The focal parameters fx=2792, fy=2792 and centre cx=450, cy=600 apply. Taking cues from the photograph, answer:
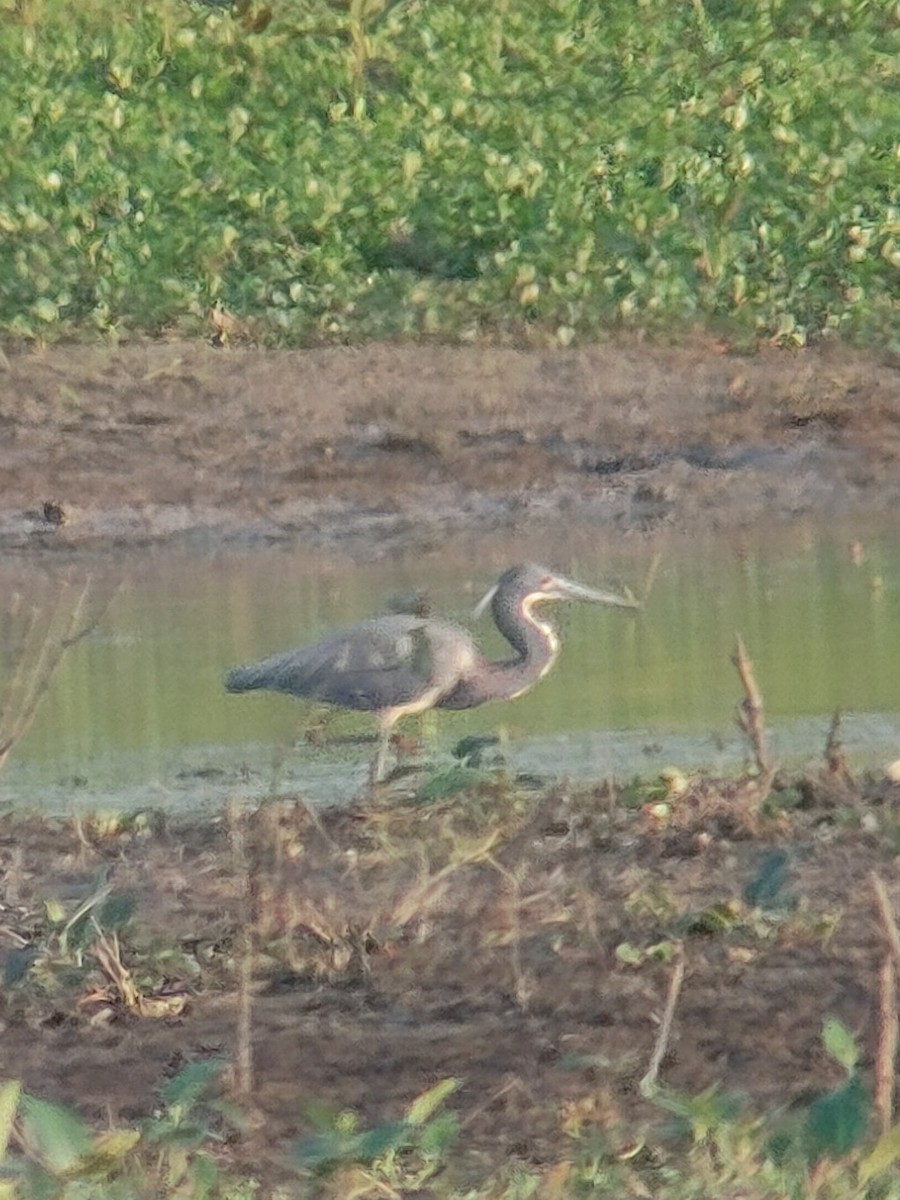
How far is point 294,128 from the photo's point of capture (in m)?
11.1

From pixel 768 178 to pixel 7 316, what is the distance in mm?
3019

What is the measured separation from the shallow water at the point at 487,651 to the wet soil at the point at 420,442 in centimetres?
25

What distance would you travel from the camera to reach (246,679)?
279 inches

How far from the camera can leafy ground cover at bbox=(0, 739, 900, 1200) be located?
3.45 m

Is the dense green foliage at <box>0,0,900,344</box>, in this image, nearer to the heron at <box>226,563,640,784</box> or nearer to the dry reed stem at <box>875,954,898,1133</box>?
the heron at <box>226,563,640,784</box>

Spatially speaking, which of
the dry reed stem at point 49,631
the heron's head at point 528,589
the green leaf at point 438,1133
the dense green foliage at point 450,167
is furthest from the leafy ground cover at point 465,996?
the dense green foliage at point 450,167

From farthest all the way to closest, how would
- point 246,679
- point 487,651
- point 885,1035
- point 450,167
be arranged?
1. point 450,167
2. point 487,651
3. point 246,679
4. point 885,1035

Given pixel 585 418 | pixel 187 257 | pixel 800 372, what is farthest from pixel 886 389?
pixel 187 257

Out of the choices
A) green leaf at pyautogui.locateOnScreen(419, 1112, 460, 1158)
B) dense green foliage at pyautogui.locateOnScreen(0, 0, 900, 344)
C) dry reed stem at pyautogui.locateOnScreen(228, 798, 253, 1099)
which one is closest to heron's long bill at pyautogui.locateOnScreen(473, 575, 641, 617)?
dry reed stem at pyautogui.locateOnScreen(228, 798, 253, 1099)

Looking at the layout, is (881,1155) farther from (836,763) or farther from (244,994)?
(836,763)

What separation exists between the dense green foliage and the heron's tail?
3278 millimetres

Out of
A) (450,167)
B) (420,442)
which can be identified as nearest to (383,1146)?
(420,442)

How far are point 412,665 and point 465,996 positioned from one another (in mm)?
2445

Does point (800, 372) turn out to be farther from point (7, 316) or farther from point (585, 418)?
point (7, 316)
